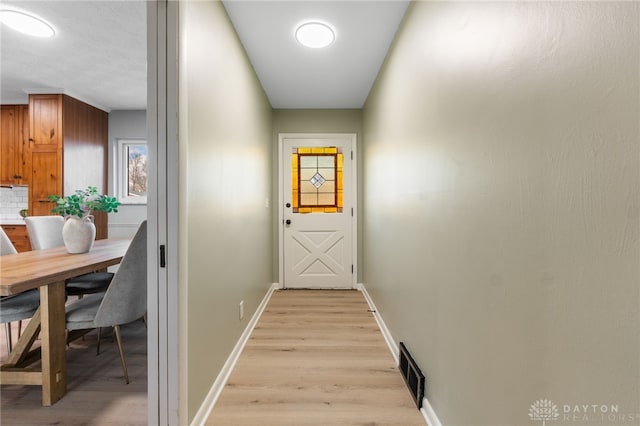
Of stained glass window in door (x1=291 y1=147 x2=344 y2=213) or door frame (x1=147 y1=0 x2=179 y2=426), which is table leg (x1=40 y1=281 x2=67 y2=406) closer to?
door frame (x1=147 y1=0 x2=179 y2=426)

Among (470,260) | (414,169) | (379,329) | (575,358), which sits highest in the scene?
(414,169)

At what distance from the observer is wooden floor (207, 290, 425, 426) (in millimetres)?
1531

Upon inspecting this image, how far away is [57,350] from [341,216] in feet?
9.84

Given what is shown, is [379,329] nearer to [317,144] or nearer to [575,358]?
[575,358]

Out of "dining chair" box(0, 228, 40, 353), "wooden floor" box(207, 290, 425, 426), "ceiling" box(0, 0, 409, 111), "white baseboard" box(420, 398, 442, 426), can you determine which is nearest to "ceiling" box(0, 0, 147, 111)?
"ceiling" box(0, 0, 409, 111)

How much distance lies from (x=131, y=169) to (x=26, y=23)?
2.28 metres

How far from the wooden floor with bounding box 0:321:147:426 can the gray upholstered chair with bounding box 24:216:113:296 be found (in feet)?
1.69

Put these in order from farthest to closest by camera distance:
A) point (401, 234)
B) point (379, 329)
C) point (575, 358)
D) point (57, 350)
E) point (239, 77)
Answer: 1. point (379, 329)
2. point (239, 77)
3. point (401, 234)
4. point (57, 350)
5. point (575, 358)

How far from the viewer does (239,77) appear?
227cm

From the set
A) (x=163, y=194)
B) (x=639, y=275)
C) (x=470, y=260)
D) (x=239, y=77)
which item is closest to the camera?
(x=639, y=275)

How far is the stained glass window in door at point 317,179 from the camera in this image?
394cm

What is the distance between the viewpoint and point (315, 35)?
2219 mm

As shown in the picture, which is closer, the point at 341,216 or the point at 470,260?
the point at 470,260

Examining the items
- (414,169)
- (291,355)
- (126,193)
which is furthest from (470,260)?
(126,193)
